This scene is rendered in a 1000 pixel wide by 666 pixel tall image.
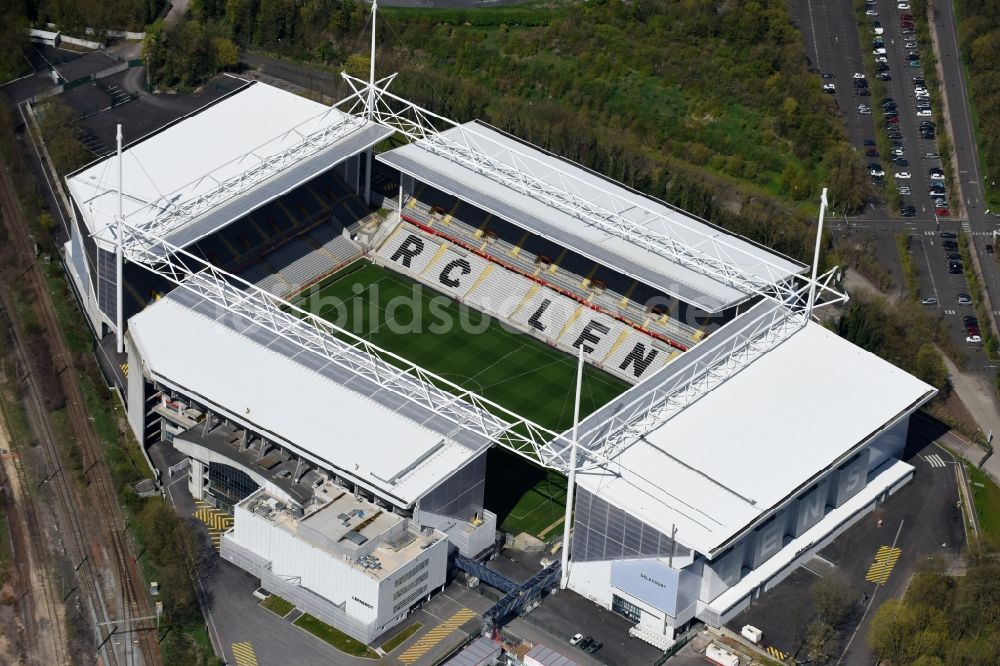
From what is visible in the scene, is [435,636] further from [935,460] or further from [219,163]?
[219,163]

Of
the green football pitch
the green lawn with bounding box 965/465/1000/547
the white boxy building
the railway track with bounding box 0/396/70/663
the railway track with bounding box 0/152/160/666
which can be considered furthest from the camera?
the green football pitch

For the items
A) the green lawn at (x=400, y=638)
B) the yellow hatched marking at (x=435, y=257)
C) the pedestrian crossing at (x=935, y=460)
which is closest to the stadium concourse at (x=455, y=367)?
the yellow hatched marking at (x=435, y=257)

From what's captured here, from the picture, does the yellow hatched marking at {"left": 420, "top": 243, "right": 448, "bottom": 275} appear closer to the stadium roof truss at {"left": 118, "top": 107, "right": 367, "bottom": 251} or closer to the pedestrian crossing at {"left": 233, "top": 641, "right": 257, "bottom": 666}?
the stadium roof truss at {"left": 118, "top": 107, "right": 367, "bottom": 251}

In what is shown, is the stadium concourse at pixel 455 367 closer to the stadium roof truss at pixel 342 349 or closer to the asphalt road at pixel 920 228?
the stadium roof truss at pixel 342 349

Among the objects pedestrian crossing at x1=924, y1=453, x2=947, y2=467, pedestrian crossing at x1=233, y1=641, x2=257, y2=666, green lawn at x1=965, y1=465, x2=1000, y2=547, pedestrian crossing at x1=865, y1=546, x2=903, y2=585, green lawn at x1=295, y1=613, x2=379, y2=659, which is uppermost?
pedestrian crossing at x1=924, y1=453, x2=947, y2=467

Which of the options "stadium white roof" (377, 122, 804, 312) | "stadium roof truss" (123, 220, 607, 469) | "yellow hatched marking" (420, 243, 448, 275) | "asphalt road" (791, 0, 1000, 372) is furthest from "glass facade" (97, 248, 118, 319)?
"asphalt road" (791, 0, 1000, 372)

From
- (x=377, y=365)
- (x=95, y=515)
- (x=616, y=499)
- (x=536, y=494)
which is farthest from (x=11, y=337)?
(x=616, y=499)

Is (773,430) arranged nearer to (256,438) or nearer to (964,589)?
Result: (964,589)
